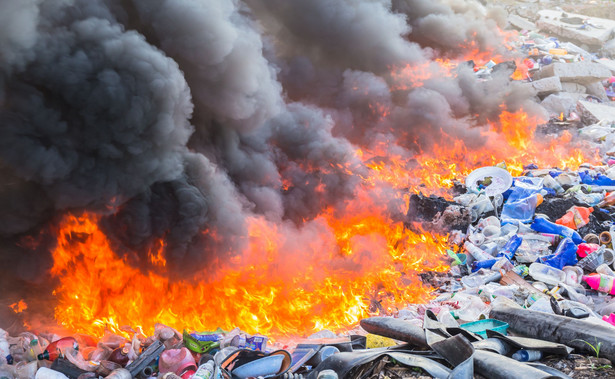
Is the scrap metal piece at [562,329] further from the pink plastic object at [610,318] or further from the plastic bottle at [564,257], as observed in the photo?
the plastic bottle at [564,257]

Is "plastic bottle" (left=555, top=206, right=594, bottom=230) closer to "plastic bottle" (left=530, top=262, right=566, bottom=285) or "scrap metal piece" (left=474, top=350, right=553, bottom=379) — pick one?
"plastic bottle" (left=530, top=262, right=566, bottom=285)

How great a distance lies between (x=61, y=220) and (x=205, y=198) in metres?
1.61

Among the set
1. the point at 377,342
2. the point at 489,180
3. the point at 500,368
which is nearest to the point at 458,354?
the point at 500,368

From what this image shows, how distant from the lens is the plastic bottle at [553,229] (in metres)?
6.40

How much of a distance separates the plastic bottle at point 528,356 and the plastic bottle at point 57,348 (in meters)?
3.90

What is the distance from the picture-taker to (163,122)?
5.29 meters

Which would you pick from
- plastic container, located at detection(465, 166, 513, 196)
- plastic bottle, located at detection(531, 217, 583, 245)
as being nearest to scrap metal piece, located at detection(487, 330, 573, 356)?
plastic bottle, located at detection(531, 217, 583, 245)

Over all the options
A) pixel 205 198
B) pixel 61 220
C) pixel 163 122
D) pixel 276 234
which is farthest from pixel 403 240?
pixel 61 220

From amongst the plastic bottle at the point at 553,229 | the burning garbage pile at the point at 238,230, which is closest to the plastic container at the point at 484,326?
the burning garbage pile at the point at 238,230

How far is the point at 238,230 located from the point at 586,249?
4542mm

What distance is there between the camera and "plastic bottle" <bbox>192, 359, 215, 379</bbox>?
3.81 m

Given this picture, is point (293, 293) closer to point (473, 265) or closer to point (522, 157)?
point (473, 265)

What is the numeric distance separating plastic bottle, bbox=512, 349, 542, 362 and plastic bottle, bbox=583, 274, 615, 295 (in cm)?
259

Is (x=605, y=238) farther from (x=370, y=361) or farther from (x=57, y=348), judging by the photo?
(x=57, y=348)
